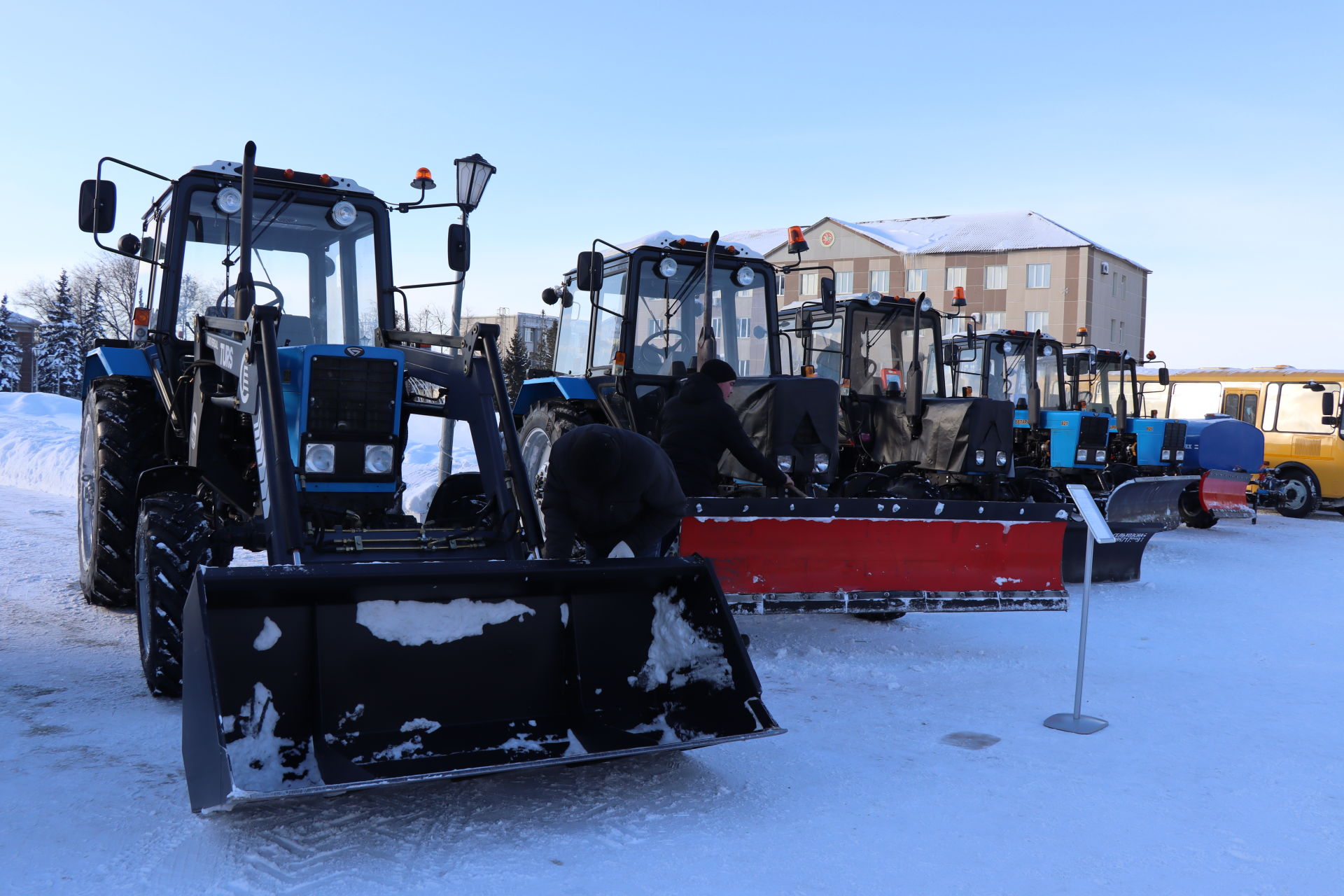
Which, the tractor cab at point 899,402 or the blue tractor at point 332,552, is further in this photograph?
the tractor cab at point 899,402

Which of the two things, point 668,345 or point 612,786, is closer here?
point 612,786

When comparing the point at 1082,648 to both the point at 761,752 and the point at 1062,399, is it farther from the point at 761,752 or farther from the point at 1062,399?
the point at 1062,399

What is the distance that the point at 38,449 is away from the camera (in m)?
14.9

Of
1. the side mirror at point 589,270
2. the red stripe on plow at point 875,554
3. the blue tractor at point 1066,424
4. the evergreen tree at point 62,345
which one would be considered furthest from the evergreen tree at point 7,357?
the red stripe on plow at point 875,554

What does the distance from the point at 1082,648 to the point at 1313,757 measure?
3.02 ft

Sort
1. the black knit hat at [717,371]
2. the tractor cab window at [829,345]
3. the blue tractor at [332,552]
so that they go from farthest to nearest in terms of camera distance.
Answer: the tractor cab window at [829,345], the black knit hat at [717,371], the blue tractor at [332,552]

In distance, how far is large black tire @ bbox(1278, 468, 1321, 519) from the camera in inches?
610

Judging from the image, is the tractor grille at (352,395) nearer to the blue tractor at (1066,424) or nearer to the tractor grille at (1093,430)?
the blue tractor at (1066,424)

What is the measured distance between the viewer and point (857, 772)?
3.71 meters

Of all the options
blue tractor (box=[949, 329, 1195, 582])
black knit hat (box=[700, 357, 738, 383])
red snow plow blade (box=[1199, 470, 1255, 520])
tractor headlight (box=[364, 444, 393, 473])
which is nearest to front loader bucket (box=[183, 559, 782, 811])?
tractor headlight (box=[364, 444, 393, 473])

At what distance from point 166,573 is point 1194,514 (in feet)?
42.6

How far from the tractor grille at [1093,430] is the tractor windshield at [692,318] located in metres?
6.81

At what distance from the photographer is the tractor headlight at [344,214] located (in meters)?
5.44

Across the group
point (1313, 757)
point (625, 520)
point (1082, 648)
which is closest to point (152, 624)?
point (625, 520)
